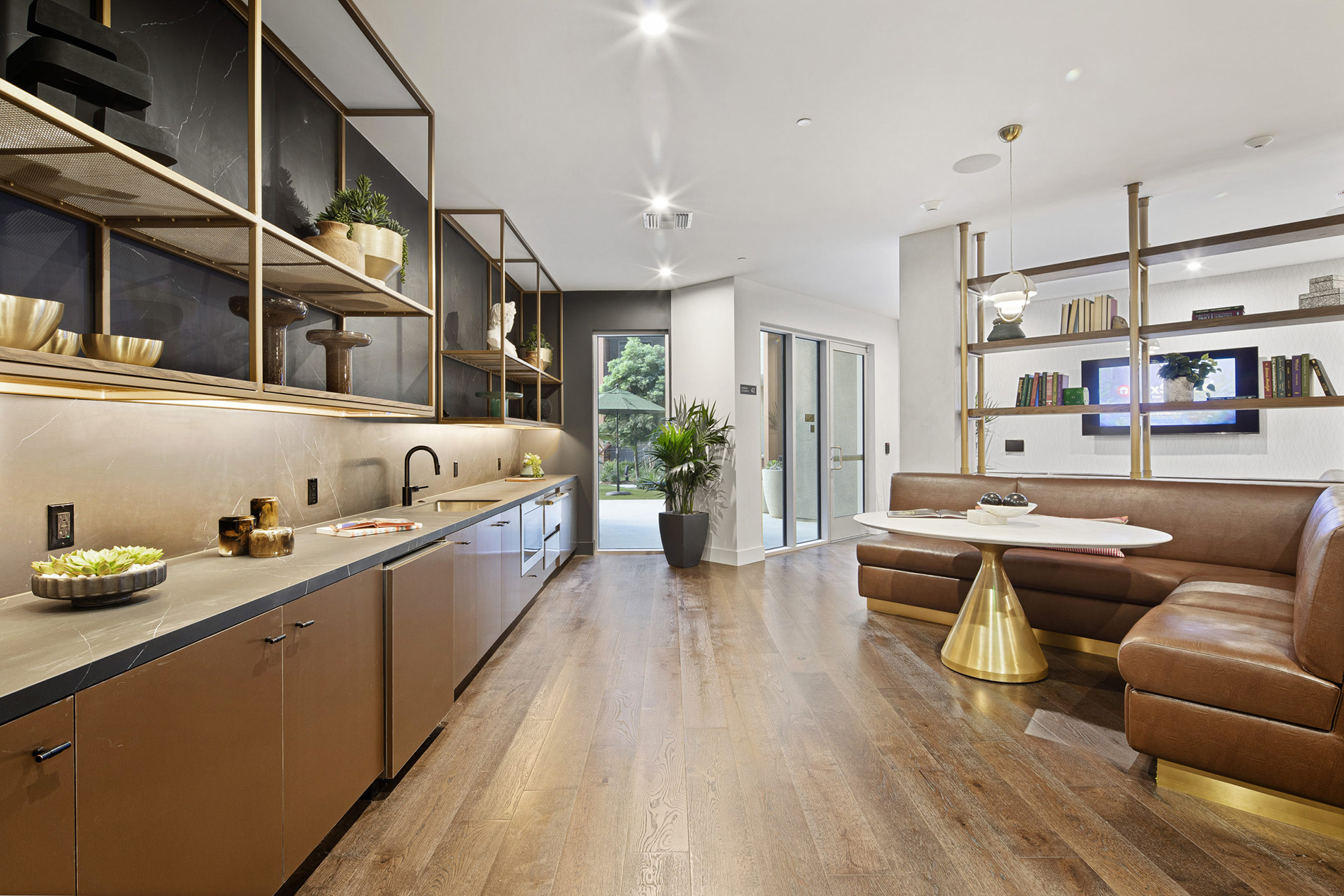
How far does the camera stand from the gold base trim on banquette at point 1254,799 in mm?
1808

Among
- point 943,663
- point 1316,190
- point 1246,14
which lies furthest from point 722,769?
point 1316,190

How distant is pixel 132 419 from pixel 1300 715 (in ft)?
11.6

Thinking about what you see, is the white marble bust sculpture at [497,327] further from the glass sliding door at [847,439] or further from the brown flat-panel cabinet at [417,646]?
the glass sliding door at [847,439]

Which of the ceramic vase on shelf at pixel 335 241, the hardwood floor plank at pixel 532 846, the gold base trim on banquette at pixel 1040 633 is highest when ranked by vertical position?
the ceramic vase on shelf at pixel 335 241

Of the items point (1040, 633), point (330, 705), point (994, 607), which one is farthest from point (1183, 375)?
point (330, 705)

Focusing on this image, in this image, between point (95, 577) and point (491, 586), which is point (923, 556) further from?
point (95, 577)

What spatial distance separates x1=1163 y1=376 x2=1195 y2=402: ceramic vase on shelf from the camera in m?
3.88

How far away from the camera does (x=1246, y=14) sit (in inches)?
91.2

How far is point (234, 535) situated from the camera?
186cm

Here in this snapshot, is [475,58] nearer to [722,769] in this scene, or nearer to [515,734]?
[515,734]

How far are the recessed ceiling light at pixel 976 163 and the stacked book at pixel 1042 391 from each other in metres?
1.56

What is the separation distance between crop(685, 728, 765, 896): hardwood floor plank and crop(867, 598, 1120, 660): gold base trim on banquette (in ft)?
6.68

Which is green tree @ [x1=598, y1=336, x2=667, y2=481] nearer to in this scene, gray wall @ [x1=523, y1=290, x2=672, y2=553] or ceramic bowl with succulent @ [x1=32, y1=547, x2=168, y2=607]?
gray wall @ [x1=523, y1=290, x2=672, y2=553]

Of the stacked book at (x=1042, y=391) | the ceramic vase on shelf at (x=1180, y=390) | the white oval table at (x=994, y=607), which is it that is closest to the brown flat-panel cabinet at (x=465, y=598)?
the white oval table at (x=994, y=607)
